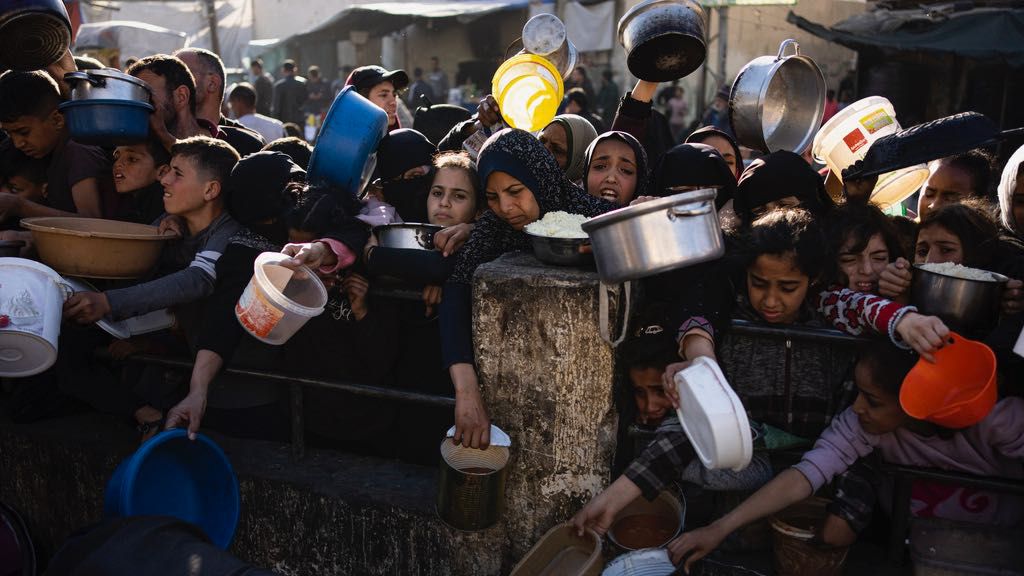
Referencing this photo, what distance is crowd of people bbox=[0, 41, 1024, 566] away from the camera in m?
2.30

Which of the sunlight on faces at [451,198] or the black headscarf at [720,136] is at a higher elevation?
the black headscarf at [720,136]

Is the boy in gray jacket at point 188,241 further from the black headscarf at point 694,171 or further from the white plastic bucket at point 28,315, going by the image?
the black headscarf at point 694,171

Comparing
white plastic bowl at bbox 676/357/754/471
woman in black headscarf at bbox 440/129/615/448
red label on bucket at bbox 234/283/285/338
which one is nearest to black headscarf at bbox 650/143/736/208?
woman in black headscarf at bbox 440/129/615/448

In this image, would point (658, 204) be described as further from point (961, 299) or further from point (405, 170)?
point (405, 170)

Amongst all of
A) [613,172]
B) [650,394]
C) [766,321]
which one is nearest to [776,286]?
[766,321]

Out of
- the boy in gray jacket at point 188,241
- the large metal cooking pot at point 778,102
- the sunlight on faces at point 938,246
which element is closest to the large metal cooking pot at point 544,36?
the large metal cooking pot at point 778,102

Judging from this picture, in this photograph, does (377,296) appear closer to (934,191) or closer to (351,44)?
(934,191)

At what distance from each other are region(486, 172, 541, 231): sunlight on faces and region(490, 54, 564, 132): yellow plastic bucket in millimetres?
1778

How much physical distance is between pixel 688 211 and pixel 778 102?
2.48 metres

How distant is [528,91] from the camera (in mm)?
4516

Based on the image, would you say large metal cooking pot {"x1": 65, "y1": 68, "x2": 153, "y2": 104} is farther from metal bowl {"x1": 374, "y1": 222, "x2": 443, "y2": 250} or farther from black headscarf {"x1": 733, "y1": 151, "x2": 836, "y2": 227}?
black headscarf {"x1": 733, "y1": 151, "x2": 836, "y2": 227}

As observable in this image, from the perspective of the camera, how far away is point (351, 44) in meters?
24.3

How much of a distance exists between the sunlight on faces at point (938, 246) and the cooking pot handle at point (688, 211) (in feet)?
4.30

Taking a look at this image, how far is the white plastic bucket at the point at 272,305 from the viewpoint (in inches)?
101
